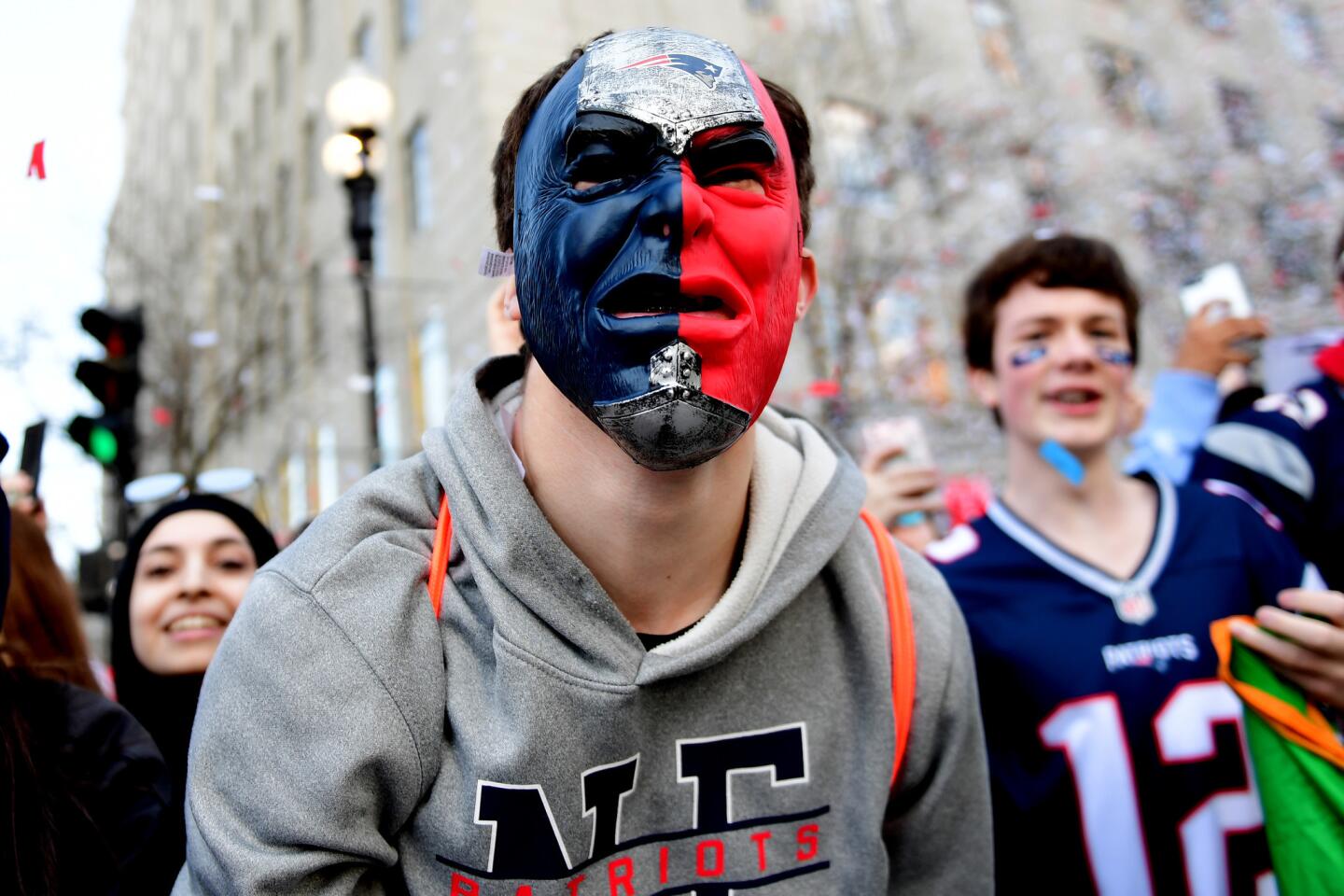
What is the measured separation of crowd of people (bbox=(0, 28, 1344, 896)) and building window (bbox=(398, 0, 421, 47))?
40.6 feet

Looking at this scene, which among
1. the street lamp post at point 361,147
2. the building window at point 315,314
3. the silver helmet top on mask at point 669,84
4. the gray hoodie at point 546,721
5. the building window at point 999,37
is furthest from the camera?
the building window at point 999,37

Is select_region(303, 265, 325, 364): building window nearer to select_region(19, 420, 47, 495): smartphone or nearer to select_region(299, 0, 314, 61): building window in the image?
select_region(299, 0, 314, 61): building window

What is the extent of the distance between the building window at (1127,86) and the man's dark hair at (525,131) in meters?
15.6

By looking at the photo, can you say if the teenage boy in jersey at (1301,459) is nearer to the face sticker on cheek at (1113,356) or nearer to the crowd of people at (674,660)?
the crowd of people at (674,660)

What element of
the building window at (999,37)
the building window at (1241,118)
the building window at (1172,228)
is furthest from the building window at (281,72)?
the building window at (1241,118)

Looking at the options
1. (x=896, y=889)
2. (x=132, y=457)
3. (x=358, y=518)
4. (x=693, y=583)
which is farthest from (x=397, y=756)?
(x=132, y=457)

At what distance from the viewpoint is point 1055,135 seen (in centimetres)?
1371

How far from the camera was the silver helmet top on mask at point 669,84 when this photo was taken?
140 cm

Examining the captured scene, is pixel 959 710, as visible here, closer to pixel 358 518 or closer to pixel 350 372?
pixel 358 518

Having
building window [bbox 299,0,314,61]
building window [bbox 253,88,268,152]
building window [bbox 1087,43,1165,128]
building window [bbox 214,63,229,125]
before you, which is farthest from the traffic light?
building window [bbox 214,63,229,125]

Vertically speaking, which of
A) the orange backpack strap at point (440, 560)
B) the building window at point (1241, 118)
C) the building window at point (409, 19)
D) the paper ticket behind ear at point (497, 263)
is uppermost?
the building window at point (409, 19)

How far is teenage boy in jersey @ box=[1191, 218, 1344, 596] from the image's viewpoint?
2611 mm

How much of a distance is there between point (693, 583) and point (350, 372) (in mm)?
14068

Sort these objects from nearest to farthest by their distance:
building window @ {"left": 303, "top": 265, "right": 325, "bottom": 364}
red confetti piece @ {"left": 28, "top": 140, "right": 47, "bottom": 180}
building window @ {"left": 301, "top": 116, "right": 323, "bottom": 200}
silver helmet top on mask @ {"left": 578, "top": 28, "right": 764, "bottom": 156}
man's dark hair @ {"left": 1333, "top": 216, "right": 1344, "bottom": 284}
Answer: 1. silver helmet top on mask @ {"left": 578, "top": 28, "right": 764, "bottom": 156}
2. red confetti piece @ {"left": 28, "top": 140, "right": 47, "bottom": 180}
3. man's dark hair @ {"left": 1333, "top": 216, "right": 1344, "bottom": 284}
4. building window @ {"left": 303, "top": 265, "right": 325, "bottom": 364}
5. building window @ {"left": 301, "top": 116, "right": 323, "bottom": 200}
